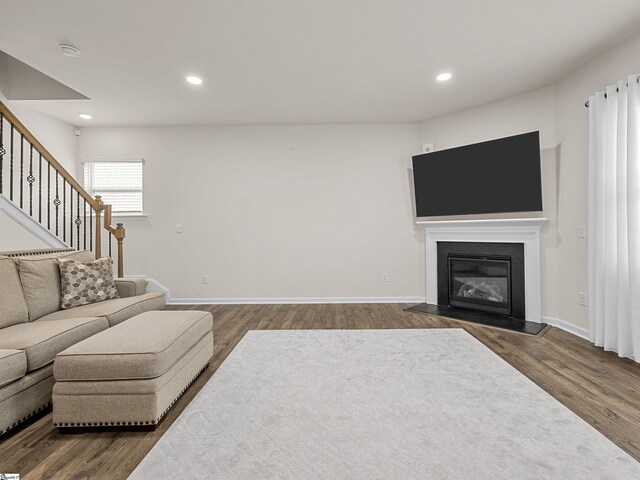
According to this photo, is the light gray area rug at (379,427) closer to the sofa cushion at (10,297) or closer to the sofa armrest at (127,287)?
the sofa armrest at (127,287)

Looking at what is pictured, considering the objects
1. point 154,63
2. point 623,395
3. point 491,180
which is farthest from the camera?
point 491,180

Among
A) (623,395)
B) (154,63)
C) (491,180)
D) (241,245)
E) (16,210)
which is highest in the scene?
(154,63)

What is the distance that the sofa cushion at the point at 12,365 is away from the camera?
1.60 m

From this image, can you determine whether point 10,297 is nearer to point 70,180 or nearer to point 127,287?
point 127,287

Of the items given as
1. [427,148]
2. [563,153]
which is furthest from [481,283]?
[427,148]

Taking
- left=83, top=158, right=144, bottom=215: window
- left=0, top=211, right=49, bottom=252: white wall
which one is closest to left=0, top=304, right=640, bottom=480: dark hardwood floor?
left=0, top=211, right=49, bottom=252: white wall

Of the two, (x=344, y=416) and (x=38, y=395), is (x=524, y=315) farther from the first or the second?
(x=38, y=395)

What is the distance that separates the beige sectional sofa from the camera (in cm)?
169

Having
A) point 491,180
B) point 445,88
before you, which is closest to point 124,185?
point 445,88

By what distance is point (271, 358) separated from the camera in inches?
104

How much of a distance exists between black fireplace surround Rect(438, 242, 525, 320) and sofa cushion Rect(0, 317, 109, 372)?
407cm

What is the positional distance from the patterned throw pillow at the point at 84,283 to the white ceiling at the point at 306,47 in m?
1.92

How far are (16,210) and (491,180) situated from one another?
17.3 feet

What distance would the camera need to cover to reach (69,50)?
272 centimetres
